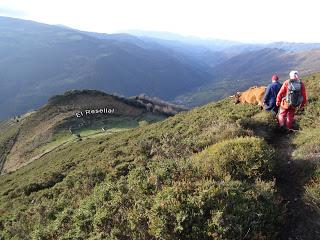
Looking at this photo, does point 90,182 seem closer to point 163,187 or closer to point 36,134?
point 163,187

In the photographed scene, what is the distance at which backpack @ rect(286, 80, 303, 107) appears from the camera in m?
14.3

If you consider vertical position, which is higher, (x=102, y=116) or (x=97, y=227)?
(x=97, y=227)

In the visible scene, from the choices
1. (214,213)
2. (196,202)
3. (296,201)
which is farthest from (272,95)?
(214,213)

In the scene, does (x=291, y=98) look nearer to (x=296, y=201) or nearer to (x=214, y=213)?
(x=296, y=201)

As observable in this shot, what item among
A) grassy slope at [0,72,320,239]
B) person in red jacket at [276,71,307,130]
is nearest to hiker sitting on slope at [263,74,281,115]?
person in red jacket at [276,71,307,130]

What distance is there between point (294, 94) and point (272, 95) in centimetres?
245

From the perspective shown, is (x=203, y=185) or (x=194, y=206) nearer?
(x=194, y=206)

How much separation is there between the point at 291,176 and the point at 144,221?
3610 millimetres

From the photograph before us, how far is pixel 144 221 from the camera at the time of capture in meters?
7.99

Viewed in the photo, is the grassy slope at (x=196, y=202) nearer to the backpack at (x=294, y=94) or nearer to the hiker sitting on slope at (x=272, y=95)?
the backpack at (x=294, y=94)

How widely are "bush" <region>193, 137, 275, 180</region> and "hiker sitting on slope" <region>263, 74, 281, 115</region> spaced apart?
22.1 ft

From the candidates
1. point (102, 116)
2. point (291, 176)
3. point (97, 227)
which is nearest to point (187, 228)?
point (97, 227)

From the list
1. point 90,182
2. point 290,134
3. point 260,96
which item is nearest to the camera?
point 290,134

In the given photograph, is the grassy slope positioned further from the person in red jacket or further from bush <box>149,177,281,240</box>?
the person in red jacket
